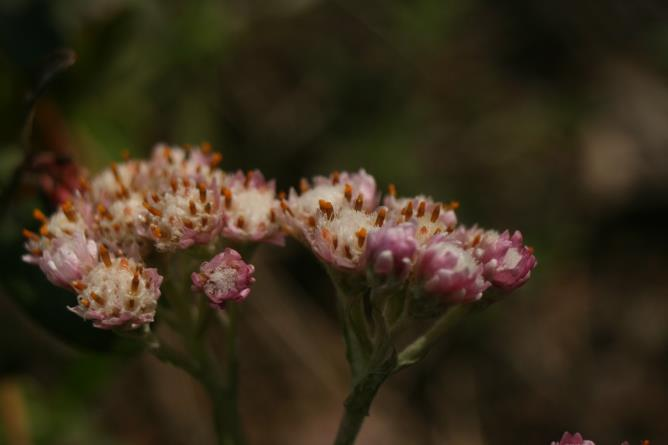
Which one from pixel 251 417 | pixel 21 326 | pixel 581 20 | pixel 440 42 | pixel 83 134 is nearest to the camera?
pixel 83 134

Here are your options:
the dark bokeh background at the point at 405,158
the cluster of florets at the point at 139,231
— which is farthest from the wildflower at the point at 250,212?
the dark bokeh background at the point at 405,158

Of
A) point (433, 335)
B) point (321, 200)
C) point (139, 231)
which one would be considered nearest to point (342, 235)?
point (321, 200)

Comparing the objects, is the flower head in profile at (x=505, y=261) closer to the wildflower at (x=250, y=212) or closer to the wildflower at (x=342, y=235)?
the wildflower at (x=342, y=235)

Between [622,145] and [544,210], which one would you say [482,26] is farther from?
[544,210]

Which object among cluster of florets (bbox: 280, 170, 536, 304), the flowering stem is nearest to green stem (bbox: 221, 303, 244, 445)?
the flowering stem

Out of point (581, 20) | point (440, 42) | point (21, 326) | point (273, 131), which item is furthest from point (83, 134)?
point (581, 20)

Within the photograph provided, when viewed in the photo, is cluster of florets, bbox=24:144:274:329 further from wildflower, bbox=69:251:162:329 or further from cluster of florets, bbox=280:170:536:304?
cluster of florets, bbox=280:170:536:304

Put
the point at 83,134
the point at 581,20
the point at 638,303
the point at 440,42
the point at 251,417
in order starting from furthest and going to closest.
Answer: the point at 581,20
the point at 440,42
the point at 638,303
the point at 251,417
the point at 83,134
